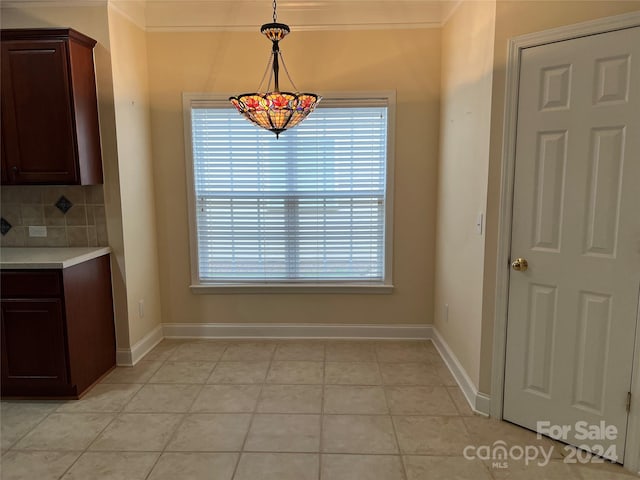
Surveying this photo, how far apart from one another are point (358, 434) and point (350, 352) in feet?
3.76

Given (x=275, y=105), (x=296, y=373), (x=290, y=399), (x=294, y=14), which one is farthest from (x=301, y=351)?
(x=294, y=14)

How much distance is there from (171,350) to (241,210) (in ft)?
4.43

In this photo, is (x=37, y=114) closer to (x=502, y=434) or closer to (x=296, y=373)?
(x=296, y=373)

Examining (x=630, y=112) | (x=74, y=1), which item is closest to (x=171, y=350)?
(x=74, y=1)

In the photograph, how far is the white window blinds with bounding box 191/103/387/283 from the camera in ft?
11.6

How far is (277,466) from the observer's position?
210 centimetres

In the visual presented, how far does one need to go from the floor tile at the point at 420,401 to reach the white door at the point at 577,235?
45cm

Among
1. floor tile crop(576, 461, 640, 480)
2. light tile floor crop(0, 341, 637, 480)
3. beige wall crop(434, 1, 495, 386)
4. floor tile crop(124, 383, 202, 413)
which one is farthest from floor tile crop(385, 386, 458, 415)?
floor tile crop(124, 383, 202, 413)

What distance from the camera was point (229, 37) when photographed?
3.40 m

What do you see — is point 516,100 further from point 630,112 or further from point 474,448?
point 474,448

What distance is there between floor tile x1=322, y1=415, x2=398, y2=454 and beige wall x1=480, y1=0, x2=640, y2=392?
0.68 meters

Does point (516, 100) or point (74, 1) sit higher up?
point (74, 1)

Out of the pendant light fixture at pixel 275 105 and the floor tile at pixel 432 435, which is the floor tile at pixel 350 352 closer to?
the floor tile at pixel 432 435

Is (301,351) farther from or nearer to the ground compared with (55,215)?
nearer to the ground
